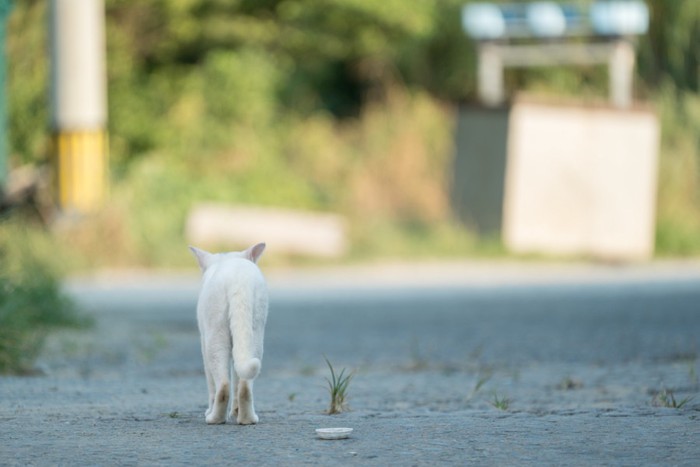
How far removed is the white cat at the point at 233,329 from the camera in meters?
5.63

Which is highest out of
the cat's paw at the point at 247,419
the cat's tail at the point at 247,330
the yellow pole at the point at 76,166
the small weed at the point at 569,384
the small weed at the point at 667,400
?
the yellow pole at the point at 76,166

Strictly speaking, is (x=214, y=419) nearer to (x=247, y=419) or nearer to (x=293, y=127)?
(x=247, y=419)

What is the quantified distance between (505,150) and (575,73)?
597 cm

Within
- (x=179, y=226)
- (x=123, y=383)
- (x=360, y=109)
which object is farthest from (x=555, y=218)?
(x=123, y=383)

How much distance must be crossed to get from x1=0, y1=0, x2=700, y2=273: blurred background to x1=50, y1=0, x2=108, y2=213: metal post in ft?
7.52

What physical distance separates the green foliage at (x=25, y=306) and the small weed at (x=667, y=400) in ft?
11.5

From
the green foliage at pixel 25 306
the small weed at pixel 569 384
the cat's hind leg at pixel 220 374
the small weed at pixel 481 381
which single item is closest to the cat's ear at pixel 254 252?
the cat's hind leg at pixel 220 374

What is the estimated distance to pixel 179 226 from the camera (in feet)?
59.3

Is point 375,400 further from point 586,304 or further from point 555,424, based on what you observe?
point 586,304

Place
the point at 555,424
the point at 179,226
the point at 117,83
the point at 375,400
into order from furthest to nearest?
the point at 117,83 < the point at 179,226 < the point at 375,400 < the point at 555,424

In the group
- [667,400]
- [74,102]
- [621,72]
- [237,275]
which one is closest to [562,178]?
[621,72]

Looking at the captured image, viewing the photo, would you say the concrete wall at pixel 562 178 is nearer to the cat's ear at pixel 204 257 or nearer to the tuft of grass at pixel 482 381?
the tuft of grass at pixel 482 381

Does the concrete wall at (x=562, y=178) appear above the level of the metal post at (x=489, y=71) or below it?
below

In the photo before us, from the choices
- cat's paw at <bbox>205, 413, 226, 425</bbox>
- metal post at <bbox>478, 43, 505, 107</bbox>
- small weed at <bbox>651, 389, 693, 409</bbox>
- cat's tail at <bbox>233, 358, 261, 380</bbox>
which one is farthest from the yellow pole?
metal post at <bbox>478, 43, 505, 107</bbox>
